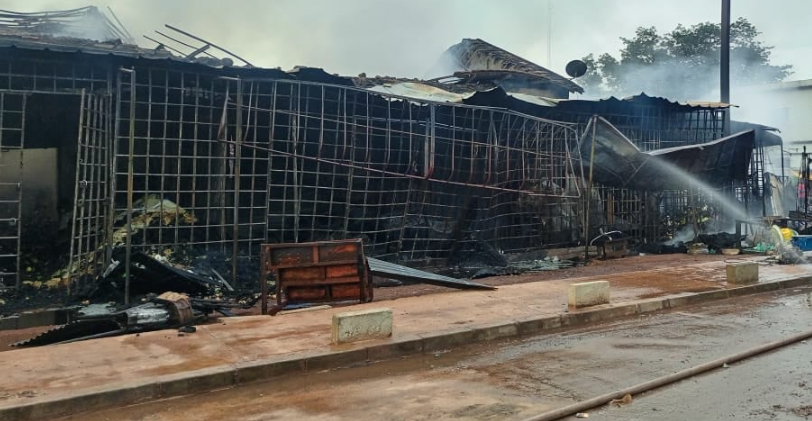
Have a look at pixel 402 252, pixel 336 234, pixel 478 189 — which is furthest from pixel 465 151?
pixel 336 234

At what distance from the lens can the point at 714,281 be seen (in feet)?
36.5

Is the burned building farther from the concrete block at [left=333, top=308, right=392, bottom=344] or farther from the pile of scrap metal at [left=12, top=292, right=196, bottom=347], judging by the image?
the concrete block at [left=333, top=308, right=392, bottom=344]

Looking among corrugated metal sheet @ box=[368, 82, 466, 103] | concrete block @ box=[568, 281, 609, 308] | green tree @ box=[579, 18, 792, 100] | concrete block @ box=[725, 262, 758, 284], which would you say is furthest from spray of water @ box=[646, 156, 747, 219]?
green tree @ box=[579, 18, 792, 100]

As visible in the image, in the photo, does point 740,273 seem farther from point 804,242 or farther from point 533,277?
point 804,242

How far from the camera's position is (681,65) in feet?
122

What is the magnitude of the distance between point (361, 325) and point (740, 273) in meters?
7.38

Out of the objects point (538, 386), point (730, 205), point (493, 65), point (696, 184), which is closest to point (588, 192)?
point (696, 184)

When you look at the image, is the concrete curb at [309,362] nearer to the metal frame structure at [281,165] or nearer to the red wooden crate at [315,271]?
the red wooden crate at [315,271]

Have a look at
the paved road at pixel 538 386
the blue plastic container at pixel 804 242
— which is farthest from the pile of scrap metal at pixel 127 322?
the blue plastic container at pixel 804 242

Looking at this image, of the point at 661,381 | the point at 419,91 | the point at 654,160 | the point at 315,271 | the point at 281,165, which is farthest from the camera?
the point at 654,160

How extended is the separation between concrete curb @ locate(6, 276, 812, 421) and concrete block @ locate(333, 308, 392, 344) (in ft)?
0.61

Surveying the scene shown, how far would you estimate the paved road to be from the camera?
477 centimetres

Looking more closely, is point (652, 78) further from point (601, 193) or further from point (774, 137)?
point (601, 193)

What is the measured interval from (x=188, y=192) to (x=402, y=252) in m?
4.01
